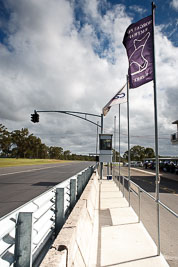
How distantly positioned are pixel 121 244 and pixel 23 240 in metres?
3.47

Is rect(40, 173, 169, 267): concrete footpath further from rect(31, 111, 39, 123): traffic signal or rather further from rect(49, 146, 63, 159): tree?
rect(49, 146, 63, 159): tree

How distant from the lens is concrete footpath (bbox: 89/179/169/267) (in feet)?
13.9

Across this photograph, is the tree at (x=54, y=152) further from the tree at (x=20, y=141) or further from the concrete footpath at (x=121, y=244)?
the concrete footpath at (x=121, y=244)

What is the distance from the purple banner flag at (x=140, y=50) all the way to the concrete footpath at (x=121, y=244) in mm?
4398

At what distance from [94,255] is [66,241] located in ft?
7.84

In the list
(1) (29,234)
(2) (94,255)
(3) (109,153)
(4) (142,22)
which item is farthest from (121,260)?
(3) (109,153)

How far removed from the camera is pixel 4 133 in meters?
107

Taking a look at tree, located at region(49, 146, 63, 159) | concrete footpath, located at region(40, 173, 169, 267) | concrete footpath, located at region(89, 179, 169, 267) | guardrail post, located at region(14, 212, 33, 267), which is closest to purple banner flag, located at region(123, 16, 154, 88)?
concrete footpath, located at region(40, 173, 169, 267)

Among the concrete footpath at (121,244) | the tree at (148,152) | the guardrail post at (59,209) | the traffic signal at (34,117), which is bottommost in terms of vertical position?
the concrete footpath at (121,244)

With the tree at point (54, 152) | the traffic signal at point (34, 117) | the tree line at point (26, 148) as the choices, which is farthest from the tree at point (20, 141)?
the traffic signal at point (34, 117)

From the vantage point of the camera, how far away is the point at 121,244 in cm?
512

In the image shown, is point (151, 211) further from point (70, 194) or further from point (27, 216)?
point (27, 216)

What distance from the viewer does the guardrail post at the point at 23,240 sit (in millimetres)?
2396

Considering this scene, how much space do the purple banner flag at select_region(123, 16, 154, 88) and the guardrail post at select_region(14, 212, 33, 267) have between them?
16.5 feet
